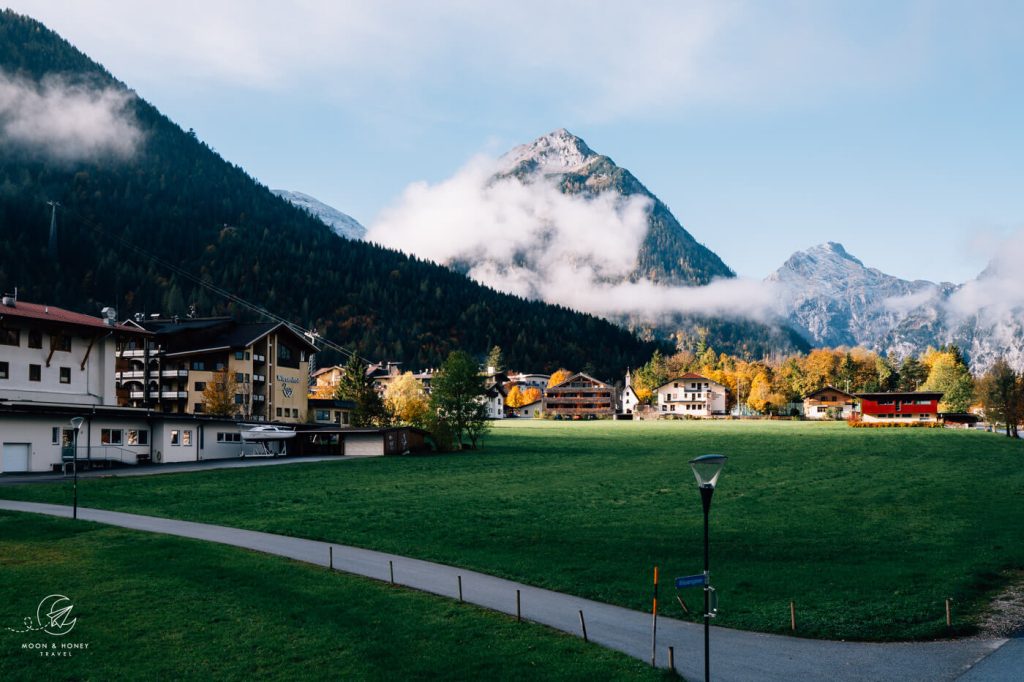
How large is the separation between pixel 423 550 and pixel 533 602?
336 inches

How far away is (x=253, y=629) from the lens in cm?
2088

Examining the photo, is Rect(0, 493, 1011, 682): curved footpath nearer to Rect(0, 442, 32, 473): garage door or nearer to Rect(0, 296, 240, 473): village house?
Rect(0, 442, 32, 473): garage door

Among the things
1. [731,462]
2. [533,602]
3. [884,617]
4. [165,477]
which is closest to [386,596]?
[533,602]

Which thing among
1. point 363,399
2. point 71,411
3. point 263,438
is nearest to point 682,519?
point 71,411

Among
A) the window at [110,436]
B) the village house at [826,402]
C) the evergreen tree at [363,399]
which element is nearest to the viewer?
the window at [110,436]

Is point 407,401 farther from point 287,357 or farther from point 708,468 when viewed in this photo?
point 708,468

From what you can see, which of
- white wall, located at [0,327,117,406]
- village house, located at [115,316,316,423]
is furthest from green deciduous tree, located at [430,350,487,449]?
white wall, located at [0,327,117,406]

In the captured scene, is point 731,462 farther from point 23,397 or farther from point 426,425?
point 23,397

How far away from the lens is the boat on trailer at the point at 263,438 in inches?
3132

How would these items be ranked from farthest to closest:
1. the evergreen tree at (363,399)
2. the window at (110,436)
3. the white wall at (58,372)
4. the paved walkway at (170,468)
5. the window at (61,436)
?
1. the evergreen tree at (363,399)
2. the white wall at (58,372)
3. the window at (110,436)
4. the window at (61,436)
5. the paved walkway at (170,468)

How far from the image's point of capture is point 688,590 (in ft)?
89.8

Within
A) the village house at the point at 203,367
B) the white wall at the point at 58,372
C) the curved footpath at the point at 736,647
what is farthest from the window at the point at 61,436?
the curved footpath at the point at 736,647
